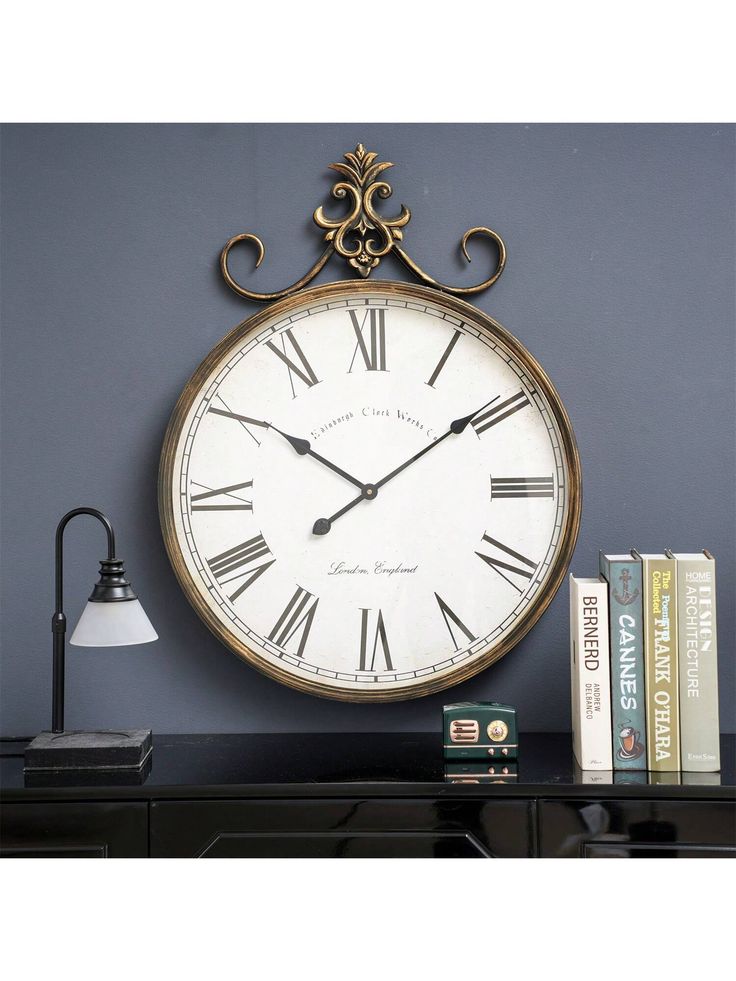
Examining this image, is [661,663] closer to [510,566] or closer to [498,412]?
[510,566]

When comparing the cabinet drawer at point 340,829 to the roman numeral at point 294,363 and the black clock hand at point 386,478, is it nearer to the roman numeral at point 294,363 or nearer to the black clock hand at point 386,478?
the black clock hand at point 386,478

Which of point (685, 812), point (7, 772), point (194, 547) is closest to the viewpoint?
point (685, 812)

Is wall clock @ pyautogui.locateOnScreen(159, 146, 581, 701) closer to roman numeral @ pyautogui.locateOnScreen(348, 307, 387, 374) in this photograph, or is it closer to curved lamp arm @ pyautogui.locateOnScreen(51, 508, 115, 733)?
roman numeral @ pyautogui.locateOnScreen(348, 307, 387, 374)

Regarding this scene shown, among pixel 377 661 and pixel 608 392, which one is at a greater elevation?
pixel 608 392

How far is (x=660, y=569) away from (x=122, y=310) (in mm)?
1080

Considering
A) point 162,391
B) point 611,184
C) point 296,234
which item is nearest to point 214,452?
point 162,391

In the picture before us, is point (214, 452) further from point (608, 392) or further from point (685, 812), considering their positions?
point (685, 812)

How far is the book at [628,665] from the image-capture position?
144 cm

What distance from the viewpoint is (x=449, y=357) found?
161 cm

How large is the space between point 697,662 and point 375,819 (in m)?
0.58

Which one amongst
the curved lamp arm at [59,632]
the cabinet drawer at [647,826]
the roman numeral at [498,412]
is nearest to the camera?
the cabinet drawer at [647,826]

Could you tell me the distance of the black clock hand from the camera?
1.61m

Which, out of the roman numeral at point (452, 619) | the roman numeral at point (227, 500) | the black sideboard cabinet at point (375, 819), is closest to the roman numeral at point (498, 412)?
the roman numeral at point (452, 619)

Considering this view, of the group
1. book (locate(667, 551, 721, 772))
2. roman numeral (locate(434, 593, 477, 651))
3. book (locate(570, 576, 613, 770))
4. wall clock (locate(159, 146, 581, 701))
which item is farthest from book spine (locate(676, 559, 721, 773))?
roman numeral (locate(434, 593, 477, 651))
